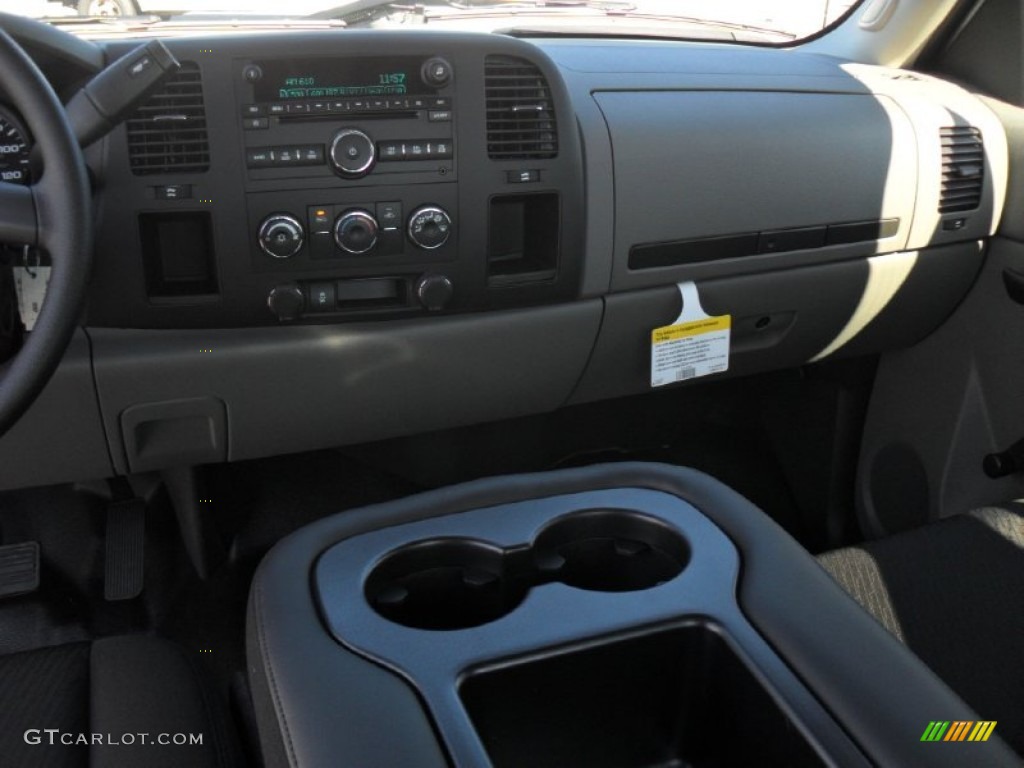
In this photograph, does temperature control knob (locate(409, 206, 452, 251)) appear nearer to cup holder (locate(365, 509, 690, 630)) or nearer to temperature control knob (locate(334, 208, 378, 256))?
temperature control knob (locate(334, 208, 378, 256))

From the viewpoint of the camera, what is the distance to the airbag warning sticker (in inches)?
72.4

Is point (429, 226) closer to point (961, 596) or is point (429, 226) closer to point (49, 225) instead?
point (49, 225)

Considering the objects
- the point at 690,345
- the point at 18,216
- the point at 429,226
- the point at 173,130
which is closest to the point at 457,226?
the point at 429,226

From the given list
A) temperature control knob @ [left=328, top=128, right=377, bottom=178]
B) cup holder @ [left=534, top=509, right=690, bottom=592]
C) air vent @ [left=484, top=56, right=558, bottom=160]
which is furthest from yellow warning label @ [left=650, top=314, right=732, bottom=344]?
cup holder @ [left=534, top=509, right=690, bottom=592]

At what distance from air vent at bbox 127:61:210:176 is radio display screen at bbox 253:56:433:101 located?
85 millimetres

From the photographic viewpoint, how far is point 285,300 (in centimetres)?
150

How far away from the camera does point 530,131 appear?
1563mm

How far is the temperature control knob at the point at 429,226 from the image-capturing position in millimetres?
1528

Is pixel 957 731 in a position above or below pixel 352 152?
below

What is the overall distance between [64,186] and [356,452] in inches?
43.9

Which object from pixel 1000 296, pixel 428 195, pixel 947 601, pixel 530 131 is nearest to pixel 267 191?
pixel 428 195

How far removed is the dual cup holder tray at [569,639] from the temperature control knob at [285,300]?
0.60 meters

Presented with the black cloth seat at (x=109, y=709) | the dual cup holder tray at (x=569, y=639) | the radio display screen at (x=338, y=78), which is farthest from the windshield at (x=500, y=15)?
the dual cup holder tray at (x=569, y=639)

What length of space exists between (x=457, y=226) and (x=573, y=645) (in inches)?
33.9
